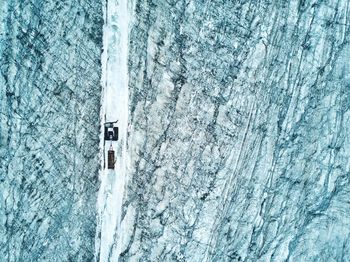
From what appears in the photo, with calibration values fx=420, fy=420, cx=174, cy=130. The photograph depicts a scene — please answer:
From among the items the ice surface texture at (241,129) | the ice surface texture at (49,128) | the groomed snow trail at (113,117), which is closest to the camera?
the ice surface texture at (49,128)

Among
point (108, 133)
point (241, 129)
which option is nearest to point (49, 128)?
point (108, 133)

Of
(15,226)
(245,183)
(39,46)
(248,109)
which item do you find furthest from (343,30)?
(15,226)

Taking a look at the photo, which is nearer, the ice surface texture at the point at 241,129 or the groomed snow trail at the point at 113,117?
the ice surface texture at the point at 241,129

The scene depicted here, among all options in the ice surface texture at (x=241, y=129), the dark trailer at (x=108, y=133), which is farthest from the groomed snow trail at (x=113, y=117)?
the ice surface texture at (x=241, y=129)

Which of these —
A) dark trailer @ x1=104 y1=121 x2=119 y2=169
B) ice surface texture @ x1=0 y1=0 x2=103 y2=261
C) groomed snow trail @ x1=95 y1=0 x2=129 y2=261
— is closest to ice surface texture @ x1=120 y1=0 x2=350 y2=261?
groomed snow trail @ x1=95 y1=0 x2=129 y2=261

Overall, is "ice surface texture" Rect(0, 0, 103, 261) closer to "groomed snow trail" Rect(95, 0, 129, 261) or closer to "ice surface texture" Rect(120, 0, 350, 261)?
"groomed snow trail" Rect(95, 0, 129, 261)

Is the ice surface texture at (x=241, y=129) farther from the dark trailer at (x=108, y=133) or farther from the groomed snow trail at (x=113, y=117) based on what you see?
the dark trailer at (x=108, y=133)

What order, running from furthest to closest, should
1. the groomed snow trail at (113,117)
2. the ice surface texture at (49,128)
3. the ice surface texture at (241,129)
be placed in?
the groomed snow trail at (113,117) → the ice surface texture at (241,129) → the ice surface texture at (49,128)
